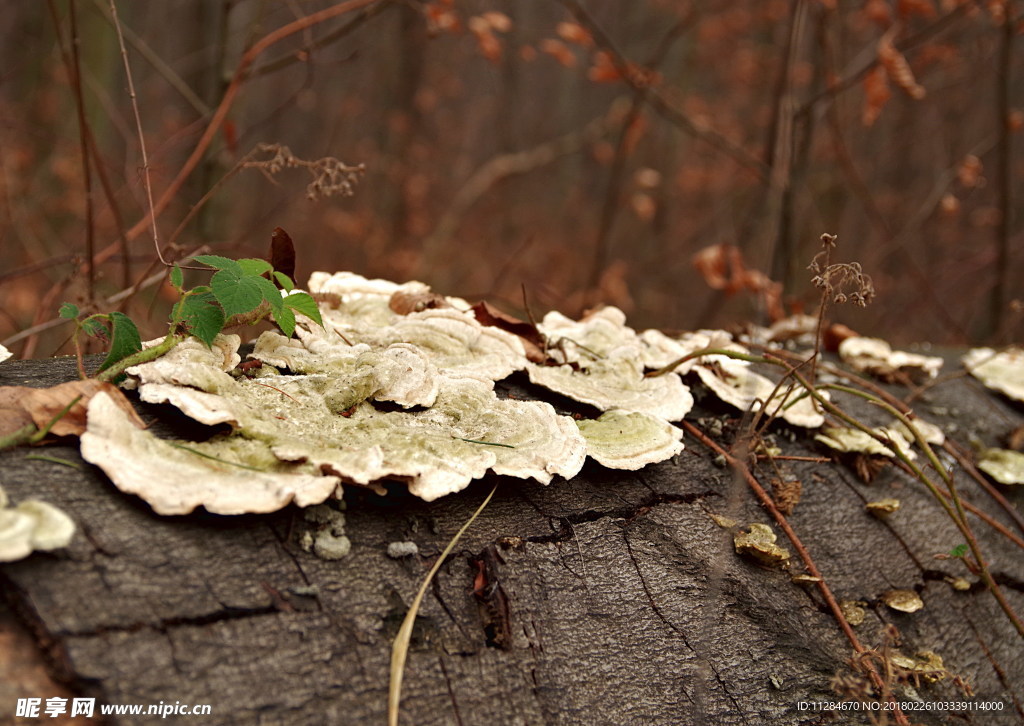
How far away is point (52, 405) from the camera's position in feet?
4.94

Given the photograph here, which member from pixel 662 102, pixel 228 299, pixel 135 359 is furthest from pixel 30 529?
pixel 662 102

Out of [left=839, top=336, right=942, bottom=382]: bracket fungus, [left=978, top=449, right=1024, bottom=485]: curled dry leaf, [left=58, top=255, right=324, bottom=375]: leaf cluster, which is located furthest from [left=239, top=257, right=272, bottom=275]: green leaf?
[left=978, top=449, right=1024, bottom=485]: curled dry leaf

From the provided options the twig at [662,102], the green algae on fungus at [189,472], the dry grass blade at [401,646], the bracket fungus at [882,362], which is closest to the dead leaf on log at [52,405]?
the green algae on fungus at [189,472]

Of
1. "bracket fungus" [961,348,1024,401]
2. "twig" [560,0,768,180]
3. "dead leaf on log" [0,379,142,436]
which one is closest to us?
"dead leaf on log" [0,379,142,436]

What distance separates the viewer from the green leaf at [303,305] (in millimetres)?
1928

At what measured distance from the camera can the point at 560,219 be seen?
16.8 m

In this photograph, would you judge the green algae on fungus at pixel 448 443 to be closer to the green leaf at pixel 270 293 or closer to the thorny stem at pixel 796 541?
the green leaf at pixel 270 293

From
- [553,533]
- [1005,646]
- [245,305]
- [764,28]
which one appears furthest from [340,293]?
[764,28]

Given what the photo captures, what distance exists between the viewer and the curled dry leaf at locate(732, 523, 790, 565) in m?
1.99

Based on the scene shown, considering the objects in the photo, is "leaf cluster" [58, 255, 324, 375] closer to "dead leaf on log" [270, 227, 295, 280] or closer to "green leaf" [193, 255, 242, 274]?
"green leaf" [193, 255, 242, 274]

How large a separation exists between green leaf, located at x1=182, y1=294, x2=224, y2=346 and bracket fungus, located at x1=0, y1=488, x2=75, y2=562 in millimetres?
615

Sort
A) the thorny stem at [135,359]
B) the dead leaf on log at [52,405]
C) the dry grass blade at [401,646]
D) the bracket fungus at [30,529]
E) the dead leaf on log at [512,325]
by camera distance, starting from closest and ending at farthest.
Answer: the bracket fungus at [30,529]
the dry grass blade at [401,646]
the dead leaf on log at [52,405]
the thorny stem at [135,359]
the dead leaf on log at [512,325]

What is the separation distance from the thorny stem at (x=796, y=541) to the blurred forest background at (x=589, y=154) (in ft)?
7.20

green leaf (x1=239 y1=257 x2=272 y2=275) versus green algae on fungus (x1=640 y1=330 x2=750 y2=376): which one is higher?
green leaf (x1=239 y1=257 x2=272 y2=275)
